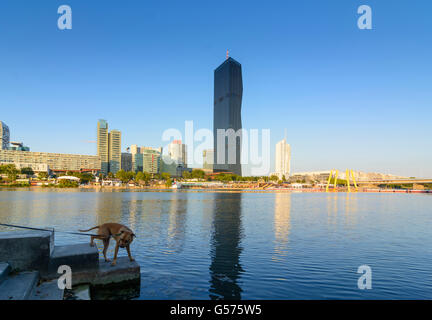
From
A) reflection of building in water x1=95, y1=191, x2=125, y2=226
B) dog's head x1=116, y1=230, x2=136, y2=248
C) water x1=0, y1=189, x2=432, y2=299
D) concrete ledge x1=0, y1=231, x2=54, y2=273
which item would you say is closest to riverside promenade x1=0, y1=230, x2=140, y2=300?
concrete ledge x1=0, y1=231, x2=54, y2=273

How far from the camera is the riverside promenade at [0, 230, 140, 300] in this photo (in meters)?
9.59

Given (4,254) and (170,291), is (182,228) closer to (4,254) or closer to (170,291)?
(170,291)

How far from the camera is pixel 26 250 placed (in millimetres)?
10562

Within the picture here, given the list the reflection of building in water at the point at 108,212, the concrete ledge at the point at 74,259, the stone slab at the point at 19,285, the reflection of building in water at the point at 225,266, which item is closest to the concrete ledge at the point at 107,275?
the concrete ledge at the point at 74,259

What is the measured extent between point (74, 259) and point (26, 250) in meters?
1.84

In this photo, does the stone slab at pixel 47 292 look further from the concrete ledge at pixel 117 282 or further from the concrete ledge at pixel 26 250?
the concrete ledge at pixel 117 282

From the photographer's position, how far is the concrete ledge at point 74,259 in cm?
1111

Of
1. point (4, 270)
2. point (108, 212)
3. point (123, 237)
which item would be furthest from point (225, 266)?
point (108, 212)

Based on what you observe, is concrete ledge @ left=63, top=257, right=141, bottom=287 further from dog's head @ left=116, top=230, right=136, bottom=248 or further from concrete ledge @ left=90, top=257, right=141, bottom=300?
dog's head @ left=116, top=230, right=136, bottom=248

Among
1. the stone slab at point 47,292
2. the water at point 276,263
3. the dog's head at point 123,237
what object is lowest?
the water at point 276,263

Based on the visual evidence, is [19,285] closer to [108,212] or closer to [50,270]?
[50,270]
